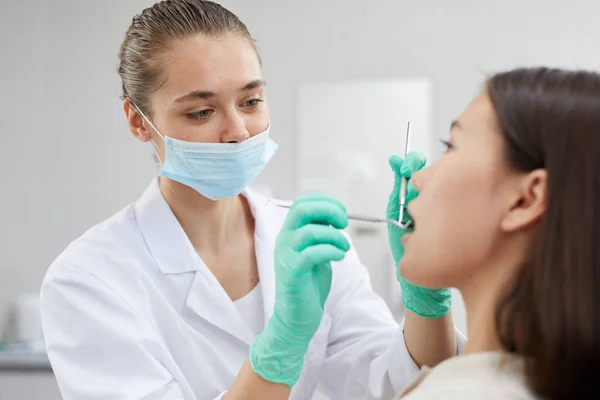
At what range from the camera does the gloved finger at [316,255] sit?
1093 millimetres

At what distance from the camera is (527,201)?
91cm

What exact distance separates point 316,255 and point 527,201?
34 centimetres

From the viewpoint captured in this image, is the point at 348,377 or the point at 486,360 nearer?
the point at 486,360

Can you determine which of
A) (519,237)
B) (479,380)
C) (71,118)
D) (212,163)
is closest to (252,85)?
(212,163)

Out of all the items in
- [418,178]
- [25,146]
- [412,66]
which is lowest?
[25,146]

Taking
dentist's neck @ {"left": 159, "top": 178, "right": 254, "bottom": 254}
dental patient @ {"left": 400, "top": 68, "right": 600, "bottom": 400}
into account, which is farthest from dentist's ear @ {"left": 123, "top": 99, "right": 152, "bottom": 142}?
dental patient @ {"left": 400, "top": 68, "right": 600, "bottom": 400}

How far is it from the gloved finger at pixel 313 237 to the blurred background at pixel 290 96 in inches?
75.9

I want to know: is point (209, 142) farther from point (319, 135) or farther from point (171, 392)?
point (319, 135)

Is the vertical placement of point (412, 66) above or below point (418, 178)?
below

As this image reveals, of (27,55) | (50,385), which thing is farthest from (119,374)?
(27,55)

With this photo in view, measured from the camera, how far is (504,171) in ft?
3.05

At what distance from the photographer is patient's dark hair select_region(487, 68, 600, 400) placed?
0.80 meters

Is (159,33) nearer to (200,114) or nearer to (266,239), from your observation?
(200,114)

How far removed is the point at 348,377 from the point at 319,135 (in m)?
1.78
